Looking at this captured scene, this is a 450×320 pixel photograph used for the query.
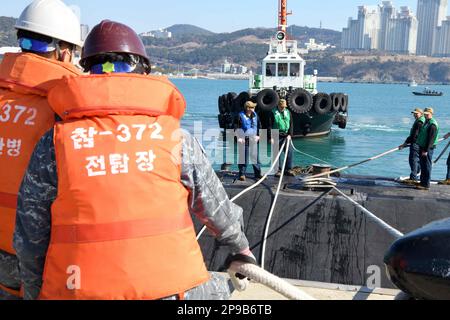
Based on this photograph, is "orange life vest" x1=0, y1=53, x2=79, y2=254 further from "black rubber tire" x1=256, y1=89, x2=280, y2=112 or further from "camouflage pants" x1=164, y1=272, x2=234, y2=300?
"black rubber tire" x1=256, y1=89, x2=280, y2=112

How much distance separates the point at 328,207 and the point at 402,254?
4835 mm

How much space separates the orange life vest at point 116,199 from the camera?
72.9 inches

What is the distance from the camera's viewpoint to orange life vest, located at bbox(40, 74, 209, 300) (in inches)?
72.9

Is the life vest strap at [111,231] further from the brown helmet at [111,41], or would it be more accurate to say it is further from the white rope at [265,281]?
the brown helmet at [111,41]

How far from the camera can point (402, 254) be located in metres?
2.58

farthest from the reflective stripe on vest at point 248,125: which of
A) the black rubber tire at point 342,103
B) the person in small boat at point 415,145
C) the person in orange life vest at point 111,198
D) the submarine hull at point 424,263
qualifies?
the black rubber tire at point 342,103

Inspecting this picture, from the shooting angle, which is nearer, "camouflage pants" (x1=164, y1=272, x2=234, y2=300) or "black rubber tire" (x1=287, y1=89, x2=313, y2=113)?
"camouflage pants" (x1=164, y1=272, x2=234, y2=300)

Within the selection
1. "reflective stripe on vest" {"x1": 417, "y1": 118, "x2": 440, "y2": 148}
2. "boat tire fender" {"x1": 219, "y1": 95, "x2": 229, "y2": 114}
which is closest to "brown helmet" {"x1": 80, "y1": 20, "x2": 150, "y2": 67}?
"reflective stripe on vest" {"x1": 417, "y1": 118, "x2": 440, "y2": 148}

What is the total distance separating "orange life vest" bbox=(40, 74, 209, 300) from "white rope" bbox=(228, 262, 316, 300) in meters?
0.24

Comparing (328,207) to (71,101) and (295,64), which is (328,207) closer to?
(71,101)

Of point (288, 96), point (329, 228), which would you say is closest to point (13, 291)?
point (329, 228)

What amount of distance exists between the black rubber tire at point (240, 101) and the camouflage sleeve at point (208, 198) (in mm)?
24819
